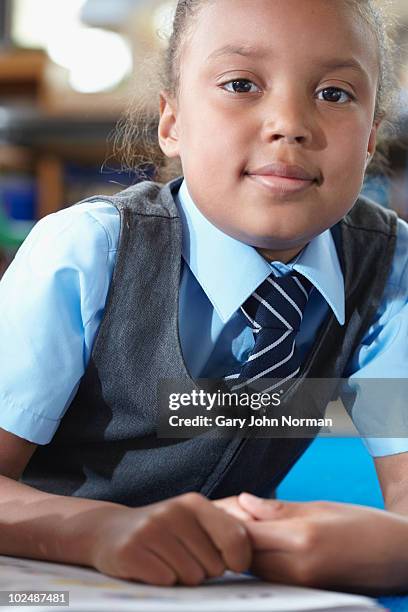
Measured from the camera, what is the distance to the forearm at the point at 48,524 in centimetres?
57

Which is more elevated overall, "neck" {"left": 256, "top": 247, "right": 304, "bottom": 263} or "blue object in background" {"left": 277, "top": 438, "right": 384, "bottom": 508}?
"neck" {"left": 256, "top": 247, "right": 304, "bottom": 263}

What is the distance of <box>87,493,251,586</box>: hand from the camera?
1.63 feet

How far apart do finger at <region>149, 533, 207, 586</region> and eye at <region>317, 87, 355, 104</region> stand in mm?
389

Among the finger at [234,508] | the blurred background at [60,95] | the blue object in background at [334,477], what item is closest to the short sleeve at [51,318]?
the finger at [234,508]

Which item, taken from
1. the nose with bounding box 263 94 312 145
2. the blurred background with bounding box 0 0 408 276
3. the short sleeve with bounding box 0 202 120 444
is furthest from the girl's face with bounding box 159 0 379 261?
the blurred background with bounding box 0 0 408 276

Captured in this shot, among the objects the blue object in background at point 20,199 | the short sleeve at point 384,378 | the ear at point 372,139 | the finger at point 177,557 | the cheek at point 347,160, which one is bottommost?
the finger at point 177,557

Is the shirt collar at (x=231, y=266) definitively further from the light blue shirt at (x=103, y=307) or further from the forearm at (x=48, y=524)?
the forearm at (x=48, y=524)

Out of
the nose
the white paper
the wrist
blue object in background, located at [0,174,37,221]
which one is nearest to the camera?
the white paper

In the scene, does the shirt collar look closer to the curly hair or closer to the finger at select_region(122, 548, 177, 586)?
the curly hair

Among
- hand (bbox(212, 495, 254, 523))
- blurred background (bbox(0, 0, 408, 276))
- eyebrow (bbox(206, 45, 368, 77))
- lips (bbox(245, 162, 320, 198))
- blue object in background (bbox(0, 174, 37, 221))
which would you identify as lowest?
hand (bbox(212, 495, 254, 523))

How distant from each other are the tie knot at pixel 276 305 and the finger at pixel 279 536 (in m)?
0.26

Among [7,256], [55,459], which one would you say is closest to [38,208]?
[7,256]

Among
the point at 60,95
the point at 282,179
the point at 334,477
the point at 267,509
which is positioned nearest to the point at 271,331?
the point at 282,179

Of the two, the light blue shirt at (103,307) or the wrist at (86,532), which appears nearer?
the wrist at (86,532)
